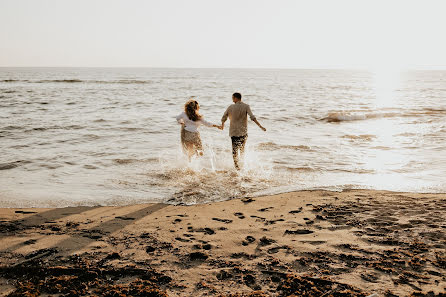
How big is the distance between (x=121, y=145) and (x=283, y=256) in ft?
29.1

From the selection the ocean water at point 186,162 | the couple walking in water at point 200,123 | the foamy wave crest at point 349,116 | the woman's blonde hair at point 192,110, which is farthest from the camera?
the foamy wave crest at point 349,116

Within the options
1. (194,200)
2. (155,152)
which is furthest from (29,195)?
(155,152)

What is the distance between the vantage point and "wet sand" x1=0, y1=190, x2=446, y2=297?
3.32 m

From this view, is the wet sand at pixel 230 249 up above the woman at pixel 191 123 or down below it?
below

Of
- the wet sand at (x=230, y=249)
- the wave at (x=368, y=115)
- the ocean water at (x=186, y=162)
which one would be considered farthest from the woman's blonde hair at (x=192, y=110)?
the wave at (x=368, y=115)

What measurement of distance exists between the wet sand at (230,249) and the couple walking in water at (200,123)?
2624 millimetres

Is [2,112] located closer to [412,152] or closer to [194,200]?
[194,200]

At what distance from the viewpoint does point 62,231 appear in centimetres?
464

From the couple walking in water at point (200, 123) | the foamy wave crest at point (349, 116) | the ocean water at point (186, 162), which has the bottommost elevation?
the ocean water at point (186, 162)

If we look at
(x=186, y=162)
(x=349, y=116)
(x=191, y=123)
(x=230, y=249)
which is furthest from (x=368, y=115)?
(x=230, y=249)

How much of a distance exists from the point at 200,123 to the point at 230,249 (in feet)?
14.7

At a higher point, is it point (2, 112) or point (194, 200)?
point (2, 112)

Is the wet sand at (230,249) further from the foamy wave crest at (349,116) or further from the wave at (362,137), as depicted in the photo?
the foamy wave crest at (349,116)

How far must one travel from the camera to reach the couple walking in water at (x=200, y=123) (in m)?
8.00
